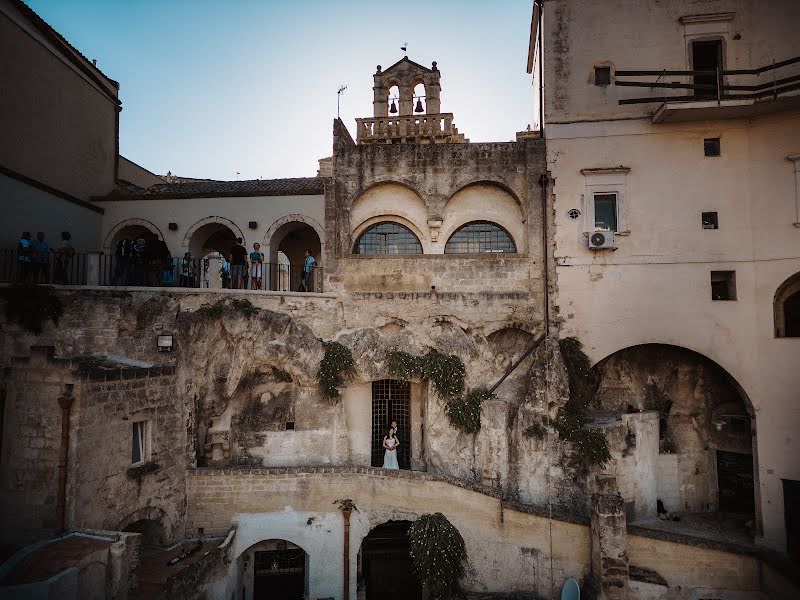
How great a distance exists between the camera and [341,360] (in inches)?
588

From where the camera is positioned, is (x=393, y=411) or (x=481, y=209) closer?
(x=393, y=411)

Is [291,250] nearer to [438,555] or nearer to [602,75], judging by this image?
[602,75]

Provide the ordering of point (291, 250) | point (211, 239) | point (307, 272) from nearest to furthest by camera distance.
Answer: point (307, 272), point (211, 239), point (291, 250)

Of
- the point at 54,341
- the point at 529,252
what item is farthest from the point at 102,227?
the point at 529,252

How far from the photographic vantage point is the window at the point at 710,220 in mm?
15148

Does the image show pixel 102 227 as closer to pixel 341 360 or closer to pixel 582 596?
pixel 341 360

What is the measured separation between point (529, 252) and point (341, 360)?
282 inches

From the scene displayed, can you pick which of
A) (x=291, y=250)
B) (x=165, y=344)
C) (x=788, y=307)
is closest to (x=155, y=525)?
(x=165, y=344)

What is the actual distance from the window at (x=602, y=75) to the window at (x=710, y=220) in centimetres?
532

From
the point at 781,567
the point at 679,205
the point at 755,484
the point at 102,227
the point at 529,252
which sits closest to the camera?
the point at 781,567

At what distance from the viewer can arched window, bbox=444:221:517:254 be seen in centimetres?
1734

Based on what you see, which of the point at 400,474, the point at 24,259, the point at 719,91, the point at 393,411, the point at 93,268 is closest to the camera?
the point at 24,259

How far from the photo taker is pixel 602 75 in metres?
16.2

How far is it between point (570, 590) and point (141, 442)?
37.1 ft
